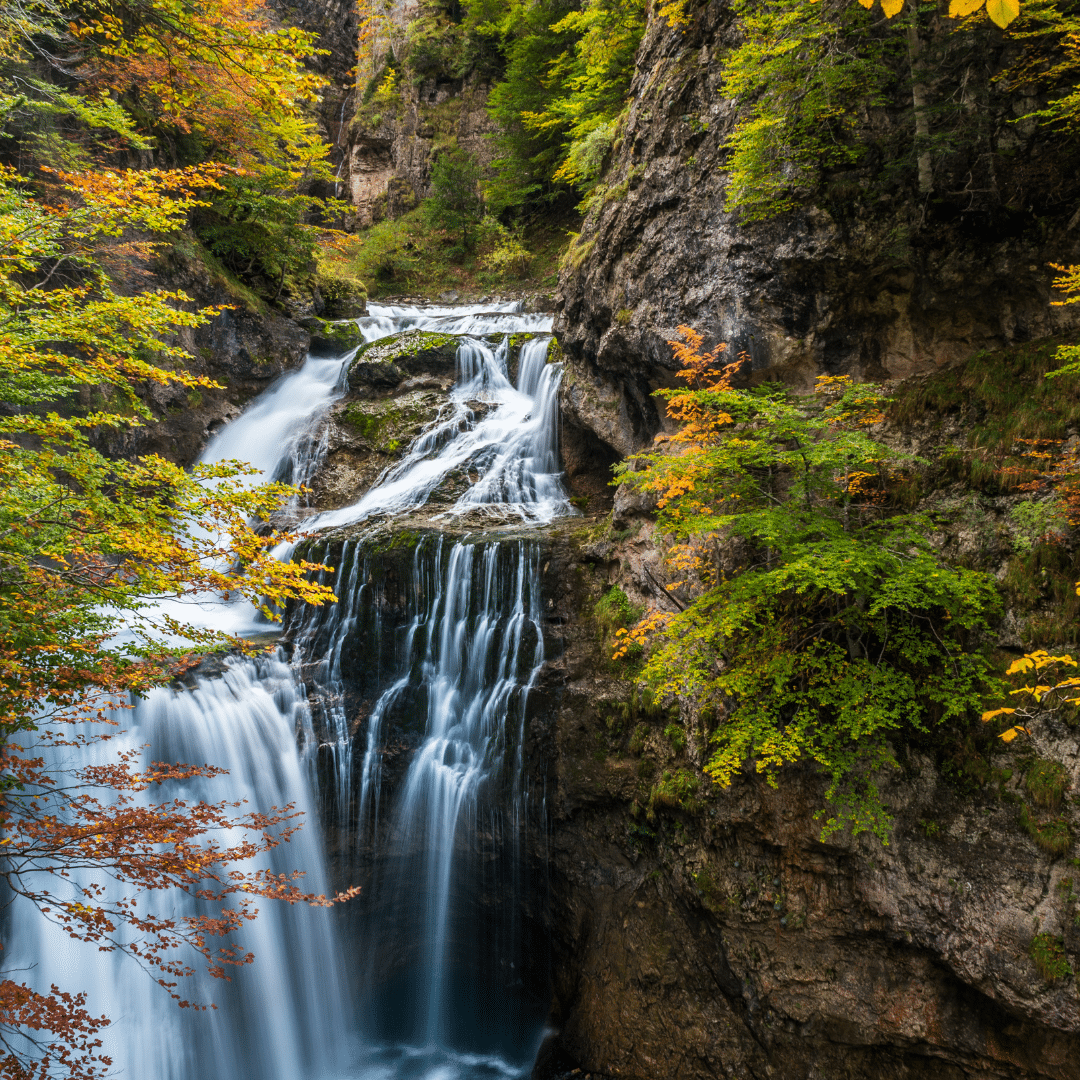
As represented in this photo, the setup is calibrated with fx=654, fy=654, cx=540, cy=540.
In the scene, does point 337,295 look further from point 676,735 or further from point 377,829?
point 676,735

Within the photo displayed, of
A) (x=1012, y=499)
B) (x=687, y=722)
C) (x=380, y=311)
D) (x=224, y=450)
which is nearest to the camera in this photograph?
(x=1012, y=499)

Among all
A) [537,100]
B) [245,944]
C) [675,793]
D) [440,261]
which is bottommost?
[245,944]

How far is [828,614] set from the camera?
594cm

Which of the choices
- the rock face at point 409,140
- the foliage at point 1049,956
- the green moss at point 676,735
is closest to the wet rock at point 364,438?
the green moss at point 676,735

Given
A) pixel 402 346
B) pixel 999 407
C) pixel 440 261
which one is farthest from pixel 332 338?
pixel 999 407

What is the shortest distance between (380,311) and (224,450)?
25.4 feet

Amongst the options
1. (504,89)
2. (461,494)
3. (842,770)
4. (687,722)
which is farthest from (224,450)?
(504,89)

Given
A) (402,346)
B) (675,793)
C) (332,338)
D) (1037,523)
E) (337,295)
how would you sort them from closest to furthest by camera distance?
(1037,523), (675,793), (402,346), (332,338), (337,295)

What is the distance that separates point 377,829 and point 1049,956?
701 centimetres

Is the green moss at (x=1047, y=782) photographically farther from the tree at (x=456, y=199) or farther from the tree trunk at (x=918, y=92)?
Answer: the tree at (x=456, y=199)

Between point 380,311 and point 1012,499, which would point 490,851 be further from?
point 380,311

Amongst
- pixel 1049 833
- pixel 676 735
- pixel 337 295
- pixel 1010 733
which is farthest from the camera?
pixel 337 295

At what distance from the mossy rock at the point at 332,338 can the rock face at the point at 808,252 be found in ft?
30.3

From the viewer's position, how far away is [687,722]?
7.17 m
